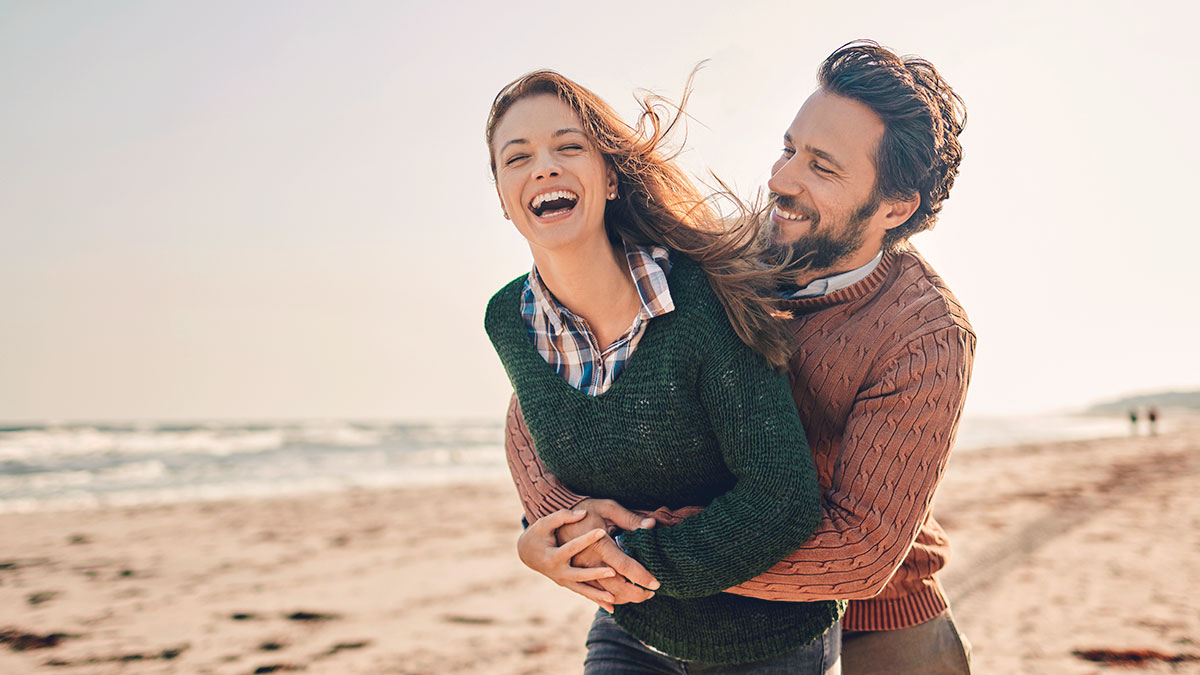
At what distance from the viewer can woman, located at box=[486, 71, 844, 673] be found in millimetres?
1811

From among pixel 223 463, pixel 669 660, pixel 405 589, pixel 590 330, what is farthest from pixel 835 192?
pixel 223 463

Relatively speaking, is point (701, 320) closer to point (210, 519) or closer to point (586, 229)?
point (586, 229)

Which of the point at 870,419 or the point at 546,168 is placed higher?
the point at 546,168

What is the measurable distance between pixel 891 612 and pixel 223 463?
60.2 ft

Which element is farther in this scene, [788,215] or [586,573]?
[788,215]

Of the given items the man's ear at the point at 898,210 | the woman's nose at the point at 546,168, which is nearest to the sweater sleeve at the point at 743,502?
the woman's nose at the point at 546,168

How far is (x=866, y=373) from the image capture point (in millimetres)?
1998

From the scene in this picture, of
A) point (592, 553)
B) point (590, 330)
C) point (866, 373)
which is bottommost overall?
point (592, 553)

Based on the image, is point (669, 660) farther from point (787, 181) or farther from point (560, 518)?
point (787, 181)

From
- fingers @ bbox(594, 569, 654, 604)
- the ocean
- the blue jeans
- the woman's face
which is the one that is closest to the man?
fingers @ bbox(594, 569, 654, 604)

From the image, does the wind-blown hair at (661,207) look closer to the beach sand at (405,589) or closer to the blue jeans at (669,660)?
the blue jeans at (669,660)

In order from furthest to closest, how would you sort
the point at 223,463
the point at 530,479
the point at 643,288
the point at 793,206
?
the point at 223,463
the point at 793,206
the point at 530,479
the point at 643,288

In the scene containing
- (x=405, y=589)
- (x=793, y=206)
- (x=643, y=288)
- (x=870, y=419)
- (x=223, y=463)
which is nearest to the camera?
(x=870, y=419)

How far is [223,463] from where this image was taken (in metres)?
17.9
